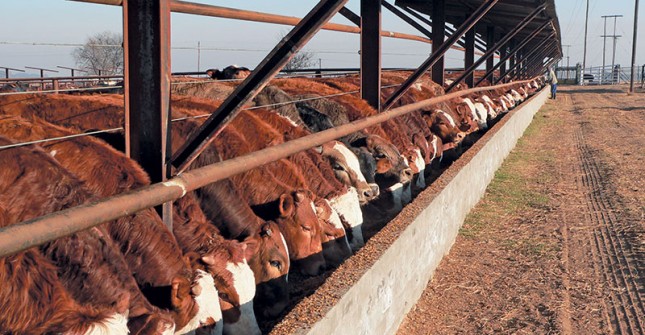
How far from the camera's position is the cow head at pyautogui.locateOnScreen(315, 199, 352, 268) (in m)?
6.14

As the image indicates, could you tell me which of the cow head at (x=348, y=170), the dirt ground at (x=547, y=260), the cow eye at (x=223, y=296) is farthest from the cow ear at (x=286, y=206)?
the cow head at (x=348, y=170)

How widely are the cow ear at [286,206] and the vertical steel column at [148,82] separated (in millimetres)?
1671

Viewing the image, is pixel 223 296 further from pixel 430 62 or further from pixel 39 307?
pixel 430 62

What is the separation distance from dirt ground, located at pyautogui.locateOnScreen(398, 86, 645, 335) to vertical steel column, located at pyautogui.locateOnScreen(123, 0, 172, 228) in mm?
2154

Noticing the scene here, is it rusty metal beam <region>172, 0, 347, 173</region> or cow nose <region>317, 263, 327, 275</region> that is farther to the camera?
cow nose <region>317, 263, 327, 275</region>

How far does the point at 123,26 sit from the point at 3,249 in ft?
6.44

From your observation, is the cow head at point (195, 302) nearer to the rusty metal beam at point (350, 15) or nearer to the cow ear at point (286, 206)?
the cow ear at point (286, 206)

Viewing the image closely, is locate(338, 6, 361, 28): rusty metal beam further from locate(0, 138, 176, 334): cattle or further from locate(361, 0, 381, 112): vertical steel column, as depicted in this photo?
locate(0, 138, 176, 334): cattle

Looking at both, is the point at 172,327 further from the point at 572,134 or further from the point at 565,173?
the point at 572,134

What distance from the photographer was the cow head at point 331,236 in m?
6.14

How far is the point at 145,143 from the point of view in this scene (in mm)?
4004

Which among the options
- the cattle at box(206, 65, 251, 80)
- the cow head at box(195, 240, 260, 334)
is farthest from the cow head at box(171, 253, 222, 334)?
the cattle at box(206, 65, 251, 80)

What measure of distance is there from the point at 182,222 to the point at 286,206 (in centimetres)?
102

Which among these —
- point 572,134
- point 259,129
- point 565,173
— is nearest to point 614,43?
point 572,134
